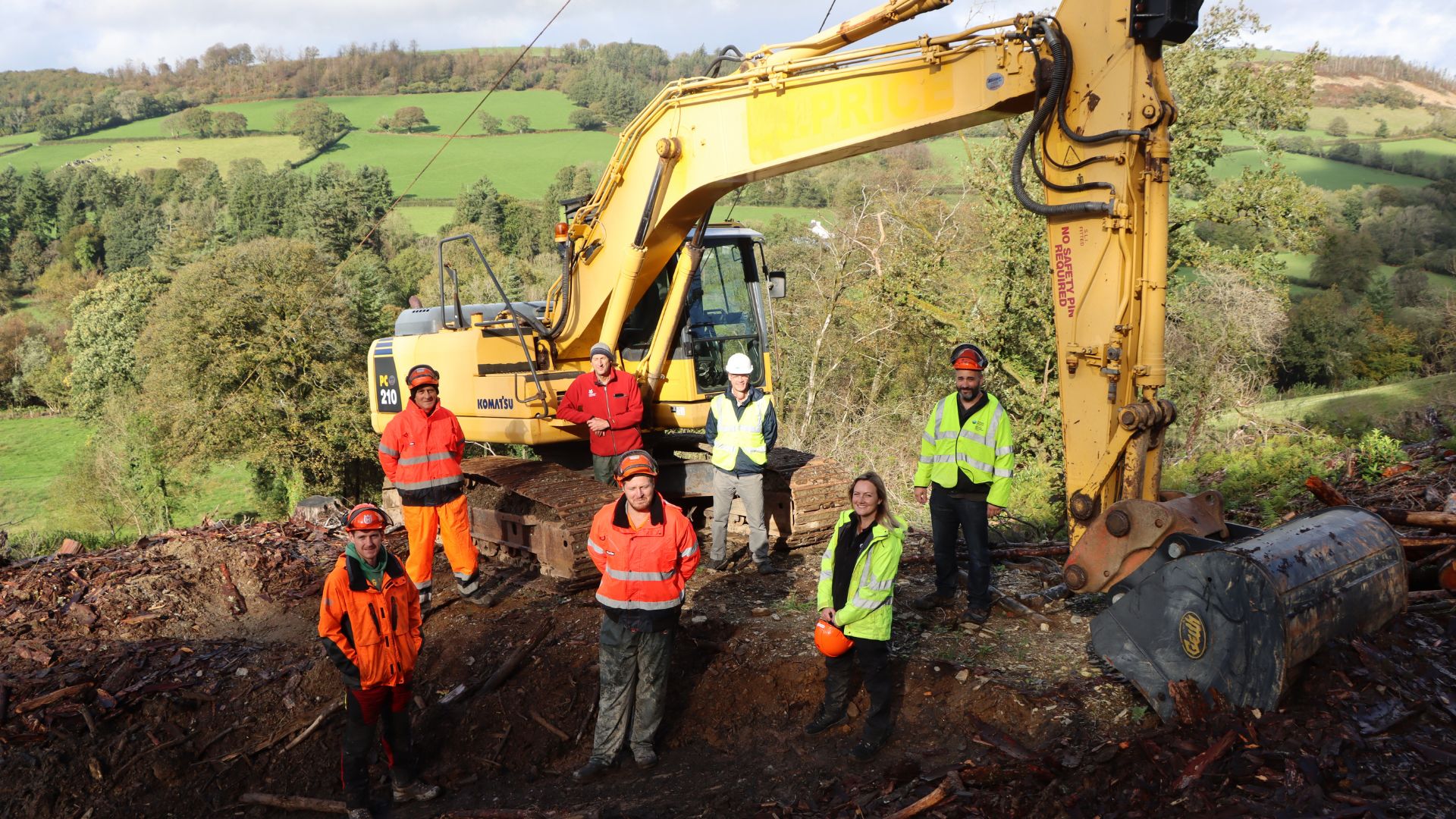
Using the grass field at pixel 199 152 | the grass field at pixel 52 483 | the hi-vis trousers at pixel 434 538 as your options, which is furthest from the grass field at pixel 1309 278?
the grass field at pixel 199 152

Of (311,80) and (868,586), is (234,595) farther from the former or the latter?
(311,80)

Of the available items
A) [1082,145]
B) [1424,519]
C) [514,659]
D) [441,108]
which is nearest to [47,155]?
[441,108]

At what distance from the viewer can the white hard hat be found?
757cm

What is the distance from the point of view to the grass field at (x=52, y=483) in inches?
1219

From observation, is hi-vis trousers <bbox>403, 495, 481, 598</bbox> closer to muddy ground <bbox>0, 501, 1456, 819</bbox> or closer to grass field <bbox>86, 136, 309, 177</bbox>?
muddy ground <bbox>0, 501, 1456, 819</bbox>

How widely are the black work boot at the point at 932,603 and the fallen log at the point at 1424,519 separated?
3.04m

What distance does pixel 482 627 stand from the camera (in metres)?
7.32

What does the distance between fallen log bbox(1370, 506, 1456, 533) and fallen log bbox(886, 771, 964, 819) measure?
162 inches

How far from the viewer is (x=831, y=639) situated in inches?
206

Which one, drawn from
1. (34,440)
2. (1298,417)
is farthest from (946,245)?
(34,440)

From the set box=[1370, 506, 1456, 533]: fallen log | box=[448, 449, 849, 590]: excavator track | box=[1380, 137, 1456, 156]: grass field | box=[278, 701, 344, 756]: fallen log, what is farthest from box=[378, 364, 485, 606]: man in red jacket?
box=[1380, 137, 1456, 156]: grass field

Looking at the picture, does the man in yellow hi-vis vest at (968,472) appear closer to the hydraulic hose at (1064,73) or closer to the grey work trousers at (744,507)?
the grey work trousers at (744,507)

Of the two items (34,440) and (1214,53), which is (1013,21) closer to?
(1214,53)

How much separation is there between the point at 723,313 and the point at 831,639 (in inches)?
160
